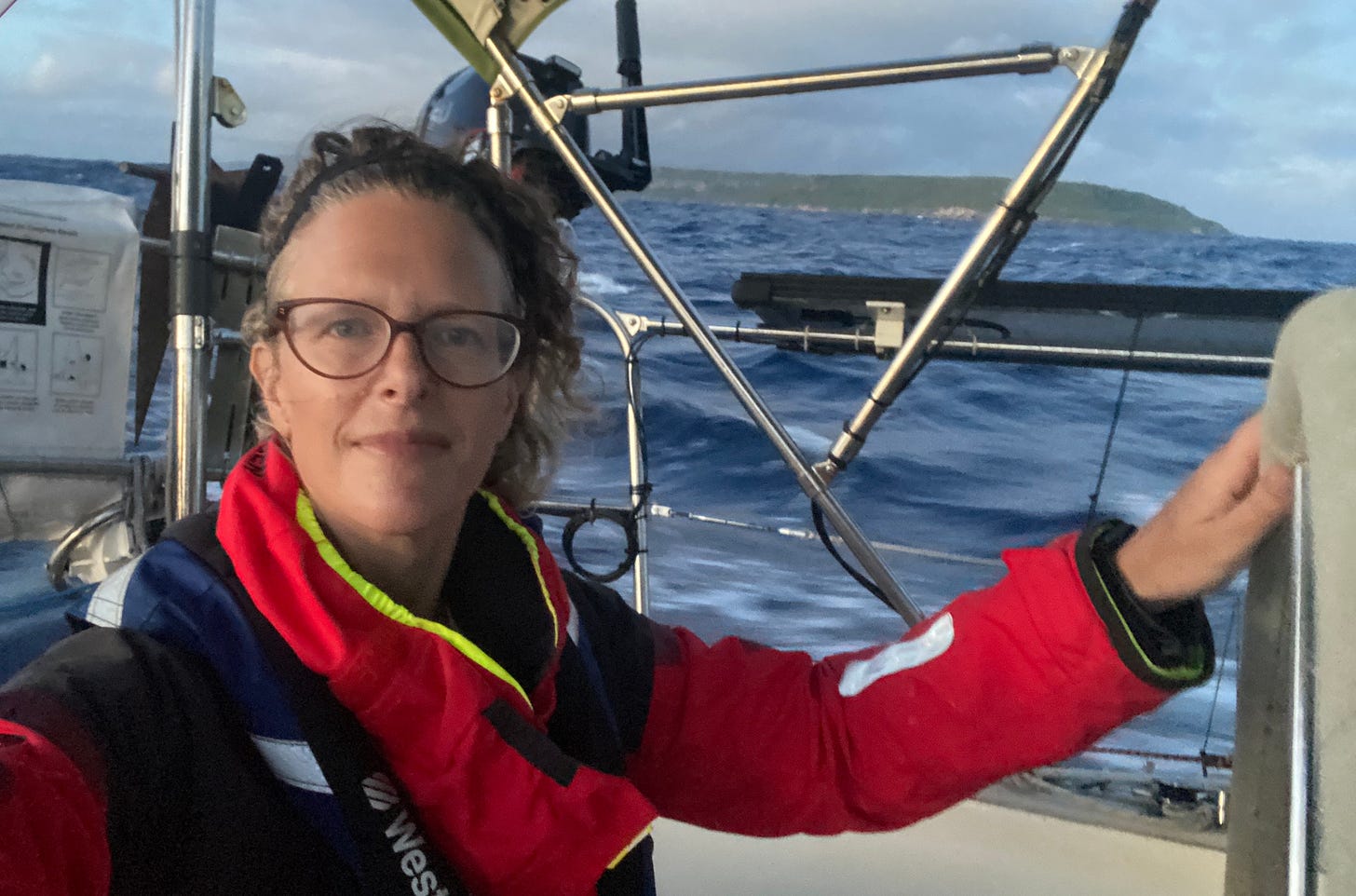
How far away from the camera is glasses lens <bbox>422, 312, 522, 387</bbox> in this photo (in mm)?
862

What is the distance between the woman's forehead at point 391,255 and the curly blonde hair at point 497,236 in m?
0.02

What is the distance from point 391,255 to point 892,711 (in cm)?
62

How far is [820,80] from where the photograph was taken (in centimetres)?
139

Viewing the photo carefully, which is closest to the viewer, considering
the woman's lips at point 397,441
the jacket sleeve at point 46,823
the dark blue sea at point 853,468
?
the jacket sleeve at point 46,823

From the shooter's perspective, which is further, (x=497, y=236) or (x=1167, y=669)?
(x=497, y=236)

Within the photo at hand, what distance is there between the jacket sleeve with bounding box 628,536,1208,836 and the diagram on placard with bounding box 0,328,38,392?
3.33 feet

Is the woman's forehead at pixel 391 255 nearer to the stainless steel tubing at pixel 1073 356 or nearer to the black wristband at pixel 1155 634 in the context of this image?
the black wristband at pixel 1155 634

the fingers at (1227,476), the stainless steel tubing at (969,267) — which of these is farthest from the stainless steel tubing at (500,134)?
the fingers at (1227,476)

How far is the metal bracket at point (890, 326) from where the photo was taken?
60.5 inches

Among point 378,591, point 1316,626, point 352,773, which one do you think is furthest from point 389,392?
point 1316,626

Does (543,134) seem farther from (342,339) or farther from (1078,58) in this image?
(342,339)

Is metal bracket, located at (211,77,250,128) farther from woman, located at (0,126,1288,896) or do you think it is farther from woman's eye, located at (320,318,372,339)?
woman's eye, located at (320,318,372,339)

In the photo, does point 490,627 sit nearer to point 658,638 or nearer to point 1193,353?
point 658,638

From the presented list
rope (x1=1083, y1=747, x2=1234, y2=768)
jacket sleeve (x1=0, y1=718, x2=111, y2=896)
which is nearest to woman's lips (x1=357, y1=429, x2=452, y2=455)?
jacket sleeve (x1=0, y1=718, x2=111, y2=896)
